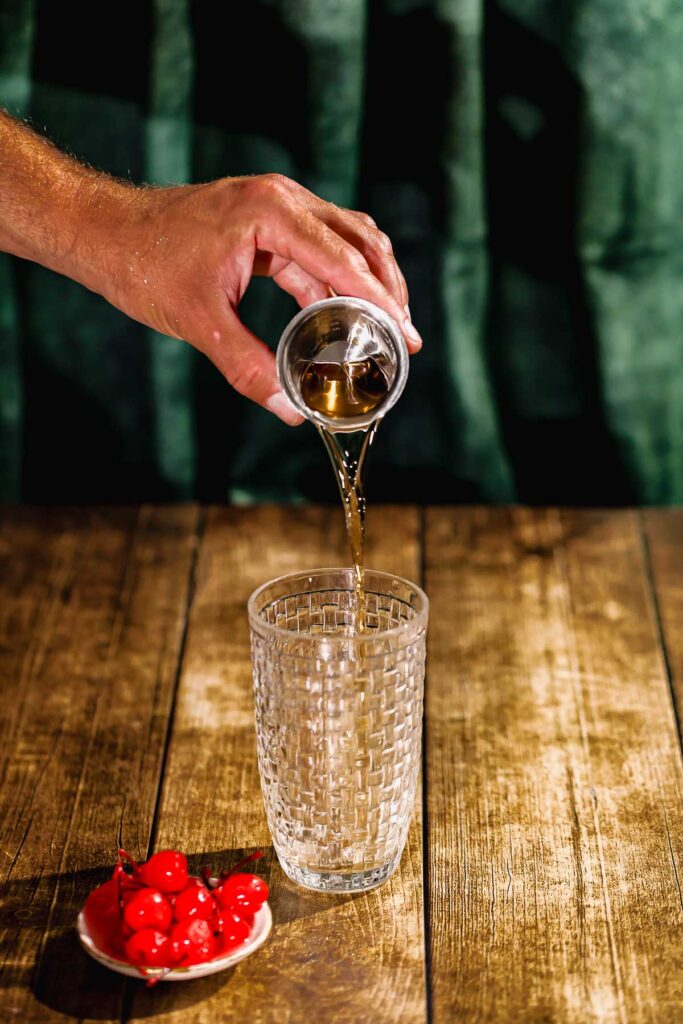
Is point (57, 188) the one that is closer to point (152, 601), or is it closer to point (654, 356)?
point (152, 601)

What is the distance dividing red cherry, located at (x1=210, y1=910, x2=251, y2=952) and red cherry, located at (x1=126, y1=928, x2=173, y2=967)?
0.13 feet

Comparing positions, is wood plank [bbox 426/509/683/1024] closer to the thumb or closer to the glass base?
the glass base

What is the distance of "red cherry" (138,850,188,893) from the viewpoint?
96 cm

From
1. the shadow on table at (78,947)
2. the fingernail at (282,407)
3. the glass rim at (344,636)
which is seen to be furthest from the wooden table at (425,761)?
the fingernail at (282,407)

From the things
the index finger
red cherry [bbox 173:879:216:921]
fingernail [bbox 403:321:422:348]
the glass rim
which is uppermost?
the index finger

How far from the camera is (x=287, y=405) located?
3.63ft

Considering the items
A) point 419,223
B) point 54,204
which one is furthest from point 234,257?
point 419,223

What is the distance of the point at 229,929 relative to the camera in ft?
3.14

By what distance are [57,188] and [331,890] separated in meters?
0.67

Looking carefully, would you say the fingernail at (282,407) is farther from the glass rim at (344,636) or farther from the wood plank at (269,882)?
the wood plank at (269,882)

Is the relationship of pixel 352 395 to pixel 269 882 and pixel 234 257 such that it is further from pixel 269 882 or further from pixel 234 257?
pixel 269 882

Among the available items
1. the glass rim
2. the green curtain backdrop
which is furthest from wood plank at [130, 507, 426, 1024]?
the green curtain backdrop

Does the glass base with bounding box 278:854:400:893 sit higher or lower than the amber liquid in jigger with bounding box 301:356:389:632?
lower

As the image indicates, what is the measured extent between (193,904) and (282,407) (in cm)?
39
